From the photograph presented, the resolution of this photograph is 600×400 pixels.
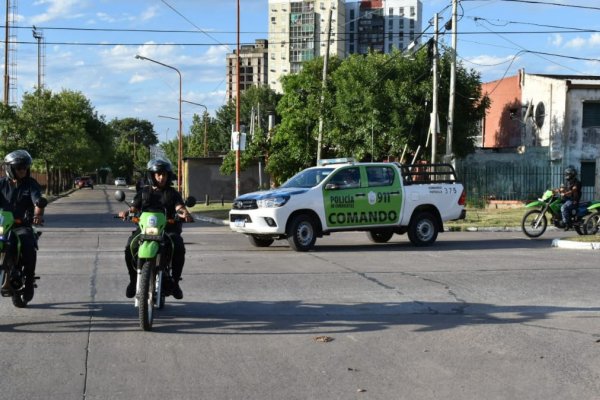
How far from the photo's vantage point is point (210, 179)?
55875 millimetres

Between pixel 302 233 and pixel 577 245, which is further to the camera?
pixel 577 245

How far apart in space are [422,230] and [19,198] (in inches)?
A: 434

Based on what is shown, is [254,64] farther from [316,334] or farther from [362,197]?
[316,334]

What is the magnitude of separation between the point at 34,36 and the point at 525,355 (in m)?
65.7

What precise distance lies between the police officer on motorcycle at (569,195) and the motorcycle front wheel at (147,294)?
13.9 metres

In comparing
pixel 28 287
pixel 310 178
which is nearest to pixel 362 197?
pixel 310 178

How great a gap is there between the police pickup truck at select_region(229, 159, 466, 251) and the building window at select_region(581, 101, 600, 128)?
21.1 metres

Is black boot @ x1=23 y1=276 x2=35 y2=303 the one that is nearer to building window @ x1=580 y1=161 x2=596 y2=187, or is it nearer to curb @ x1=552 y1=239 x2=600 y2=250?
curb @ x1=552 y1=239 x2=600 y2=250

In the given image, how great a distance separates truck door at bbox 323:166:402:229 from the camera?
1633 centimetres

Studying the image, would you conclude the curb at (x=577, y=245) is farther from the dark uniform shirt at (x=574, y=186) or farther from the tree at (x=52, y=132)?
the tree at (x=52, y=132)

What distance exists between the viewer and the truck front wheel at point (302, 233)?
52.0 ft

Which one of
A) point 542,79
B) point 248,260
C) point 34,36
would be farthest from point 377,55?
point 34,36

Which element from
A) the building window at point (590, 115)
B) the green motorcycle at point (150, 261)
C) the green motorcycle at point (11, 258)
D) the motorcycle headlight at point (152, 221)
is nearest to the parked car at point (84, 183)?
the building window at point (590, 115)

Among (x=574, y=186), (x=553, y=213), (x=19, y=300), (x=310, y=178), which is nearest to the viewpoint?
(x=19, y=300)
